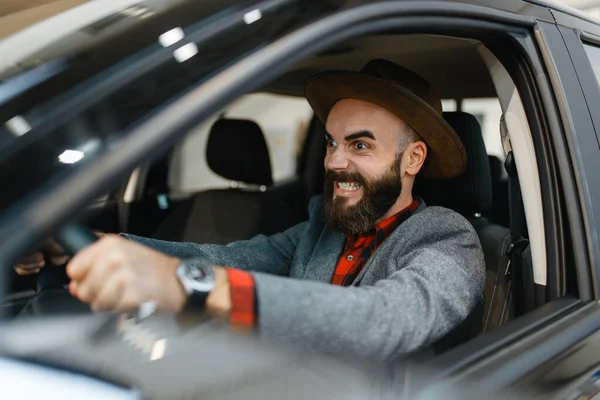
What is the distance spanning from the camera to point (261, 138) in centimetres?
345

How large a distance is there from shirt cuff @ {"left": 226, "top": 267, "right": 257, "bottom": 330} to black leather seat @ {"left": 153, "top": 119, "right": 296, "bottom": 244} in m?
1.72

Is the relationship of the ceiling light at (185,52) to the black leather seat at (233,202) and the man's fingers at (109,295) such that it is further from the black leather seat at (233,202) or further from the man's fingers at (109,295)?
the black leather seat at (233,202)

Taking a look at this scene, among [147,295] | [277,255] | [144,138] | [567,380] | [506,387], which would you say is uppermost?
[144,138]

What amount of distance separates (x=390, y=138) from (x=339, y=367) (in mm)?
1057

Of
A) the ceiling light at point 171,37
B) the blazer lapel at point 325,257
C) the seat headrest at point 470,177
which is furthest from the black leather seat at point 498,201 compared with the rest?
the ceiling light at point 171,37

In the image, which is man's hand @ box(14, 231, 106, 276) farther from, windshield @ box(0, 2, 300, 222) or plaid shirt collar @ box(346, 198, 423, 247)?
plaid shirt collar @ box(346, 198, 423, 247)

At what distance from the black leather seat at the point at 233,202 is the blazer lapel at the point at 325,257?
91cm

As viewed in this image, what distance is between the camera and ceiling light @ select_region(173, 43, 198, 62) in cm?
95

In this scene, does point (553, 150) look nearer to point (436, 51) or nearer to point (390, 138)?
point (390, 138)

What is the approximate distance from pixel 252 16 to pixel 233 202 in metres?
2.21

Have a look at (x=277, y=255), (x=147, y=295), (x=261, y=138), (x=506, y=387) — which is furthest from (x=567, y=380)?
(x=261, y=138)

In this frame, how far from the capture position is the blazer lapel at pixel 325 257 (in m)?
1.91

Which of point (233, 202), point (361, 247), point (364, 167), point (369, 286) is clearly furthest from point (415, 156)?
point (233, 202)

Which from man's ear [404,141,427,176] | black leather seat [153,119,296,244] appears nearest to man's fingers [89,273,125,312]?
man's ear [404,141,427,176]
